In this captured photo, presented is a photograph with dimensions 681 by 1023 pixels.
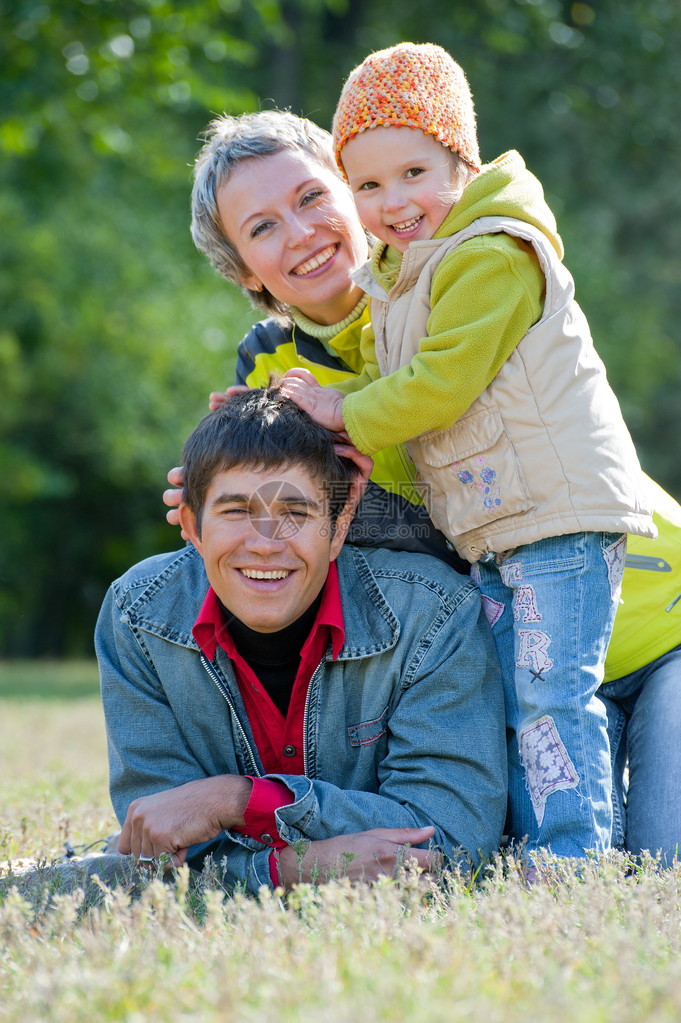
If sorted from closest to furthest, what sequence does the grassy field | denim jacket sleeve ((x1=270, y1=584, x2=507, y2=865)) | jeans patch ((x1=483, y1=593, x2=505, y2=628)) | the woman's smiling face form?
the grassy field < denim jacket sleeve ((x1=270, y1=584, x2=507, y2=865)) < jeans patch ((x1=483, y1=593, x2=505, y2=628)) < the woman's smiling face

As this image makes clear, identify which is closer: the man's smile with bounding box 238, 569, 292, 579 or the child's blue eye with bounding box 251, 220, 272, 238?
the man's smile with bounding box 238, 569, 292, 579

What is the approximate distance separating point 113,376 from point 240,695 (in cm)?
1387

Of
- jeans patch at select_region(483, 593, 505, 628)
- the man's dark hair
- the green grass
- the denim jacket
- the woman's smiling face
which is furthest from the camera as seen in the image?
the green grass

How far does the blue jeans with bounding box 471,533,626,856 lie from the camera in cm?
321

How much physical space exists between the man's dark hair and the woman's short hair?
97 cm

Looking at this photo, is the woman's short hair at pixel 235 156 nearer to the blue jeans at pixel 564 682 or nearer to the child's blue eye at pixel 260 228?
the child's blue eye at pixel 260 228

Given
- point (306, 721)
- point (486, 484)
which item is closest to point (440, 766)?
point (306, 721)

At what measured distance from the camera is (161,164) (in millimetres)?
13328

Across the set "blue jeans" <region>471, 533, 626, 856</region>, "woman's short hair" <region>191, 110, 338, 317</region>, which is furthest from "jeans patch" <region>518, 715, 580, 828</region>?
"woman's short hair" <region>191, 110, 338, 317</region>

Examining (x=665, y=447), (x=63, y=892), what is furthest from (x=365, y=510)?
(x=665, y=447)

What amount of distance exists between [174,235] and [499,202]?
15.9 meters

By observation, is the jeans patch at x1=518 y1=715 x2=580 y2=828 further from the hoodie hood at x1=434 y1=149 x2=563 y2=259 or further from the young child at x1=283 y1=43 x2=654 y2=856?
the hoodie hood at x1=434 y1=149 x2=563 y2=259

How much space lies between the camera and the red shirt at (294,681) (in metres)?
3.41

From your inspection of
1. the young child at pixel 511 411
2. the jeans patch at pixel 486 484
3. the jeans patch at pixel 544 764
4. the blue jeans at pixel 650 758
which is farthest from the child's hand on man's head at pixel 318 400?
the blue jeans at pixel 650 758
